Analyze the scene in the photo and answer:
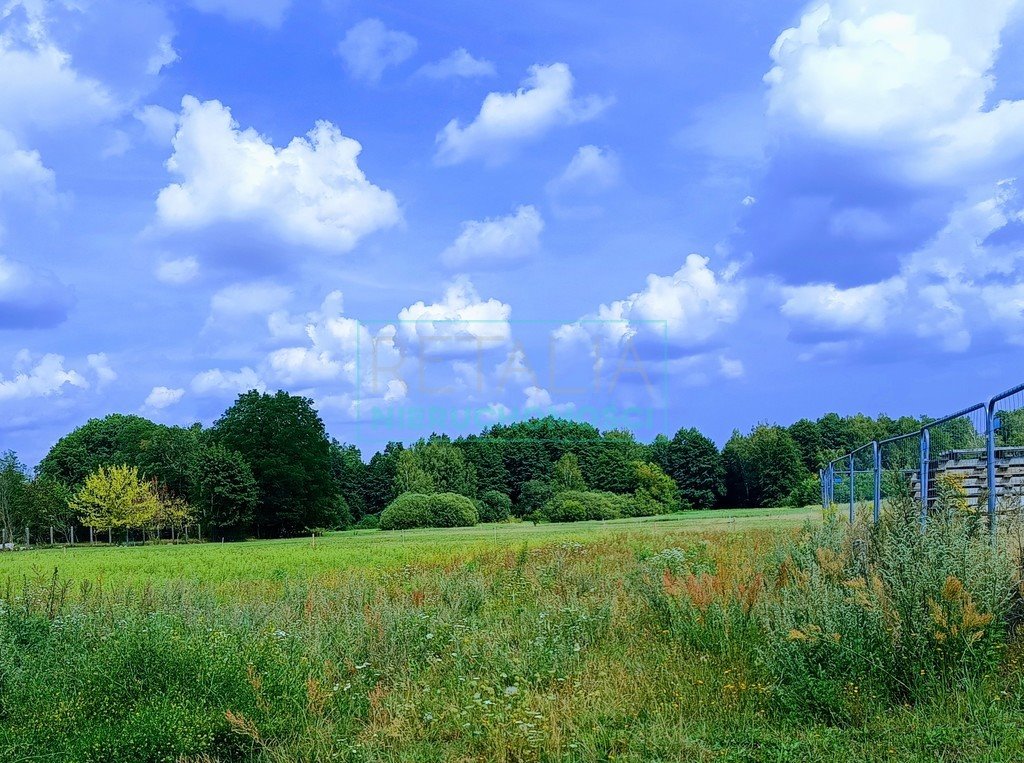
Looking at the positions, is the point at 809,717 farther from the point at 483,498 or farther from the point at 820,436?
the point at 820,436

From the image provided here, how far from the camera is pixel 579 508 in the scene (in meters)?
58.2

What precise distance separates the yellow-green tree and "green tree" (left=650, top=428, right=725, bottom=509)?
46.3 metres

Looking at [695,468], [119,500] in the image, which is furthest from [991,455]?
[695,468]

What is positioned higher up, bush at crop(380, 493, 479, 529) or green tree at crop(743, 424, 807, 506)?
green tree at crop(743, 424, 807, 506)

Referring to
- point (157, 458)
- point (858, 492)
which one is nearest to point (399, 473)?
point (157, 458)

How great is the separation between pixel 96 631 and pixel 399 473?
65427 mm

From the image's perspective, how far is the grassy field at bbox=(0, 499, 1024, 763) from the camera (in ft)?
18.2

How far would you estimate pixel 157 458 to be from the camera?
225ft

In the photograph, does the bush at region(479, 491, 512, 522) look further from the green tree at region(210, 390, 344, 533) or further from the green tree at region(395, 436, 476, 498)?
the green tree at region(210, 390, 344, 533)

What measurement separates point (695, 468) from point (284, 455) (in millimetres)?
41372

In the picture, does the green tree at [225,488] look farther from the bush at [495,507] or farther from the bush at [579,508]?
the bush at [579,508]

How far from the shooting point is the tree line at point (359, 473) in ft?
188

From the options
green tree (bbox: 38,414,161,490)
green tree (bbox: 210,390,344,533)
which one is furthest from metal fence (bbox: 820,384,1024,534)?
green tree (bbox: 38,414,161,490)

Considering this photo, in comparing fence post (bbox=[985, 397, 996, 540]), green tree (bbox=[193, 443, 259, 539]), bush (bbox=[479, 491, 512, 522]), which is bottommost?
bush (bbox=[479, 491, 512, 522])
